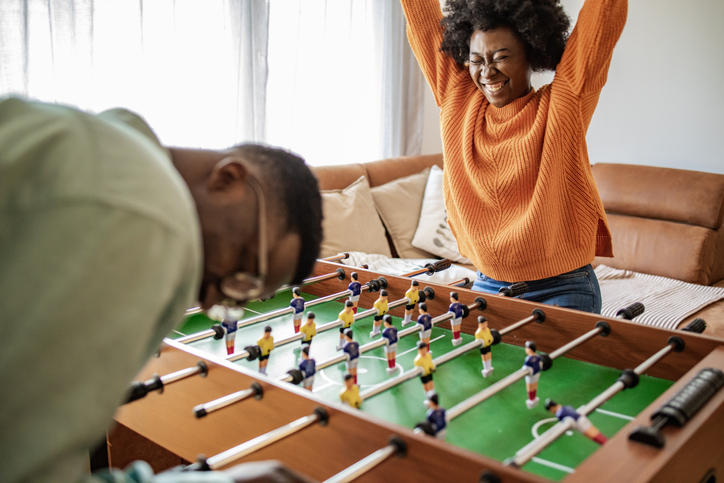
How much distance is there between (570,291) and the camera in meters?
1.73

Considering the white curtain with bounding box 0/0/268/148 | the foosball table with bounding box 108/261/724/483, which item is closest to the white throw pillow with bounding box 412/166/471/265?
the white curtain with bounding box 0/0/268/148

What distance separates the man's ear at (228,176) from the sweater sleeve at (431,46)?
135 cm

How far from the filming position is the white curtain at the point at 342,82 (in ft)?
11.9

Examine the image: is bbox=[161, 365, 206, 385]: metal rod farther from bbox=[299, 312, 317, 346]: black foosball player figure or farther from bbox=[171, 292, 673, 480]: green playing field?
bbox=[299, 312, 317, 346]: black foosball player figure

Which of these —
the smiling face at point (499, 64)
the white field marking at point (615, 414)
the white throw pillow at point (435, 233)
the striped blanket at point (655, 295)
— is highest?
the smiling face at point (499, 64)

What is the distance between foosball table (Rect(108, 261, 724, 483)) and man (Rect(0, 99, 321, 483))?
1.21ft

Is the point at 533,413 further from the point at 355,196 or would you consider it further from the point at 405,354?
the point at 355,196

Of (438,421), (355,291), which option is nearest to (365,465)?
(438,421)

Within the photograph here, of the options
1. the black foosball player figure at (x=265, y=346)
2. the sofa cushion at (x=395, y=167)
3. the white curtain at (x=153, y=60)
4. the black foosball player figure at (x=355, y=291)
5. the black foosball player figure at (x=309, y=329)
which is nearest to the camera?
the black foosball player figure at (x=265, y=346)

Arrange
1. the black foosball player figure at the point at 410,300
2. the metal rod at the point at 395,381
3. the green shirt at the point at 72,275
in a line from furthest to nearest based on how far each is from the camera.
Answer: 1. the black foosball player figure at the point at 410,300
2. the metal rod at the point at 395,381
3. the green shirt at the point at 72,275

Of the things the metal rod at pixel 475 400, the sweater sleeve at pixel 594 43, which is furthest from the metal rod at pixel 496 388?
the sweater sleeve at pixel 594 43

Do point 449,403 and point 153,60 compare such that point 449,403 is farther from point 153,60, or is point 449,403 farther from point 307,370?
point 153,60

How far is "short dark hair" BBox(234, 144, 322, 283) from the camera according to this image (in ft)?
2.52

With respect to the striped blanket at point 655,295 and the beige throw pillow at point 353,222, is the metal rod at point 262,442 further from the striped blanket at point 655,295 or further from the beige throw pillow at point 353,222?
the striped blanket at point 655,295
